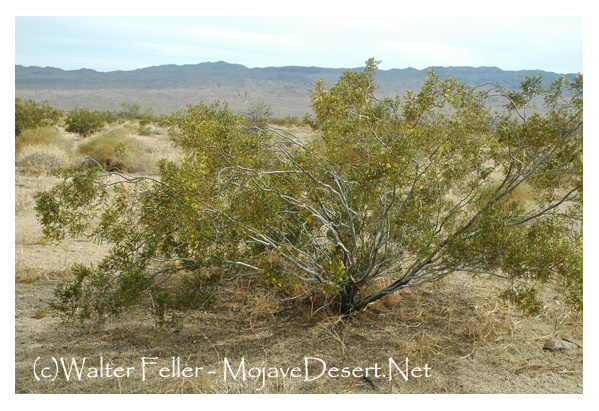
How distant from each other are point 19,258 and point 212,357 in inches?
156

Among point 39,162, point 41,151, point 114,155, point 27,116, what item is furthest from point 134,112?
point 39,162

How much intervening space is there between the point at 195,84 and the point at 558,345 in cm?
8317

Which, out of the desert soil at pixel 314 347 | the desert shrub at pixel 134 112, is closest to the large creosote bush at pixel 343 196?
the desert soil at pixel 314 347

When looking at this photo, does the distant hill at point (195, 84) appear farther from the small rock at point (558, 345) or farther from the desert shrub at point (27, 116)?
the small rock at point (558, 345)

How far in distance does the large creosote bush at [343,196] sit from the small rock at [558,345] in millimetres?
606

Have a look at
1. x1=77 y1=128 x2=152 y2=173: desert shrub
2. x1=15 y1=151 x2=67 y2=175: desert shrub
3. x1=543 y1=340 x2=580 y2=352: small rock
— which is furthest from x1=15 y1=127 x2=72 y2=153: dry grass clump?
x1=543 y1=340 x2=580 y2=352: small rock

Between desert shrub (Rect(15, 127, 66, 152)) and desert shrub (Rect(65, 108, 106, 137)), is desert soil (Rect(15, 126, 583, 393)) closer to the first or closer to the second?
desert shrub (Rect(15, 127, 66, 152))

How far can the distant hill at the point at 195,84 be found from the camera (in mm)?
54750

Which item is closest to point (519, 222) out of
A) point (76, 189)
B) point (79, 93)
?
point (76, 189)

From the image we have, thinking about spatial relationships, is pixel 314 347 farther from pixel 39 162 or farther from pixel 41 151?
pixel 41 151

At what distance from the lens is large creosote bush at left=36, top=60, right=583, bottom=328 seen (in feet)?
14.1

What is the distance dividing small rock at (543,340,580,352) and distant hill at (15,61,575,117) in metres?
32.6

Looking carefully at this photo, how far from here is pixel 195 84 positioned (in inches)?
3285

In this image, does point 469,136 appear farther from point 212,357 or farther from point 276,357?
point 212,357
